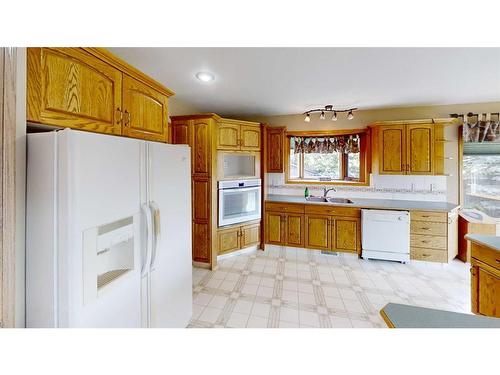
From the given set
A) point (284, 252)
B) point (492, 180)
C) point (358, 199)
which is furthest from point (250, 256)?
point (492, 180)

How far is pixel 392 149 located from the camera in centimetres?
331

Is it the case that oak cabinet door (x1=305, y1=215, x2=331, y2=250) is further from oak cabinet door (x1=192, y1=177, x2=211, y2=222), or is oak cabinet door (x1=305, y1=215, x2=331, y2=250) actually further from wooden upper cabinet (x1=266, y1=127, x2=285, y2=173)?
oak cabinet door (x1=192, y1=177, x2=211, y2=222)

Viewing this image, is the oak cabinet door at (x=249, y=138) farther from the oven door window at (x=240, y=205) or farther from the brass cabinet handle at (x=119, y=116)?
the brass cabinet handle at (x=119, y=116)

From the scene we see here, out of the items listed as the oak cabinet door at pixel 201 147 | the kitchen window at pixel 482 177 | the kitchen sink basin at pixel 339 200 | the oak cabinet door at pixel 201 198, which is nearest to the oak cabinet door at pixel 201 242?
the oak cabinet door at pixel 201 198

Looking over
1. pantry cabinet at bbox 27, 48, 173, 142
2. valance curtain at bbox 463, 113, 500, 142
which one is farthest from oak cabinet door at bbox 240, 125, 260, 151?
valance curtain at bbox 463, 113, 500, 142

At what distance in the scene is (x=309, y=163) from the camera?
417 centimetres

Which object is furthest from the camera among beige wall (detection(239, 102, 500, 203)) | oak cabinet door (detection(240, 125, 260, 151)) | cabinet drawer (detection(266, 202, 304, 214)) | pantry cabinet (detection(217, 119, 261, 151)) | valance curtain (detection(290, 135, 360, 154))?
valance curtain (detection(290, 135, 360, 154))

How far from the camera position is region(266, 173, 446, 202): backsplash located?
3412mm

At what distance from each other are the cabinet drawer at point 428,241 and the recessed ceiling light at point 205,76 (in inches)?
134

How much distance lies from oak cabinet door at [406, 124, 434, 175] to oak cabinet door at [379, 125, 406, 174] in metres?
0.07
